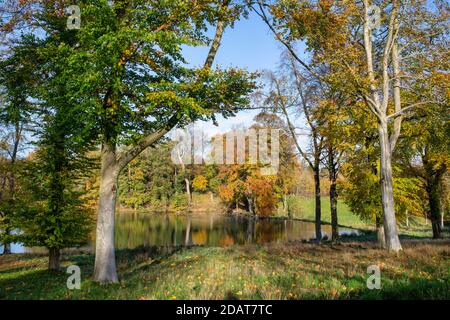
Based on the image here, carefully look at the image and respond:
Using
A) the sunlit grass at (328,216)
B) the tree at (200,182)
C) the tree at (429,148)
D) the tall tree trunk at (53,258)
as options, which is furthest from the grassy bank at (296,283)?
the tree at (200,182)

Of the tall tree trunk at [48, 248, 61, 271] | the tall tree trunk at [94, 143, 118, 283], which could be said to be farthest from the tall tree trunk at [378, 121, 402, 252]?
the tall tree trunk at [48, 248, 61, 271]

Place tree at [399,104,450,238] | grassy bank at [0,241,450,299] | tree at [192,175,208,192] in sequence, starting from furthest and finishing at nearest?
tree at [192,175,208,192]
tree at [399,104,450,238]
grassy bank at [0,241,450,299]

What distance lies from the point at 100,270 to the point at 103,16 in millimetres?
7666

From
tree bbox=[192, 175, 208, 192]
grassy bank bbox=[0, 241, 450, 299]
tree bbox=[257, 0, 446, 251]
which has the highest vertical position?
tree bbox=[257, 0, 446, 251]

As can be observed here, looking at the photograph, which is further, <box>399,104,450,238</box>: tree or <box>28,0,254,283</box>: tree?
<box>399,104,450,238</box>: tree

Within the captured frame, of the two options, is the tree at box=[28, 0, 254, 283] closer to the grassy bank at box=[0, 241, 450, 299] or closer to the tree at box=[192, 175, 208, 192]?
the grassy bank at box=[0, 241, 450, 299]

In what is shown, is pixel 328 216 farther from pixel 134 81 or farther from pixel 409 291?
pixel 409 291

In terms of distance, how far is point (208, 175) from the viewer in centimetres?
7469

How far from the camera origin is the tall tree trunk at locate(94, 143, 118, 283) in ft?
34.2

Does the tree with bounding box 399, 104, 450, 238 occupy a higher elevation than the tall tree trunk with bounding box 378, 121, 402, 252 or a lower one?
higher

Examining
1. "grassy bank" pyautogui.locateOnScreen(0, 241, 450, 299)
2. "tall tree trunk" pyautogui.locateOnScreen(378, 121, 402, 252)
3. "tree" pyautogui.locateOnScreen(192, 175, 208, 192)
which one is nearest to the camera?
"grassy bank" pyautogui.locateOnScreen(0, 241, 450, 299)

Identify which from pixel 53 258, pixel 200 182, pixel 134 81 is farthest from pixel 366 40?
pixel 200 182

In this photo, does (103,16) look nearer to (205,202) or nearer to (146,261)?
(146,261)
